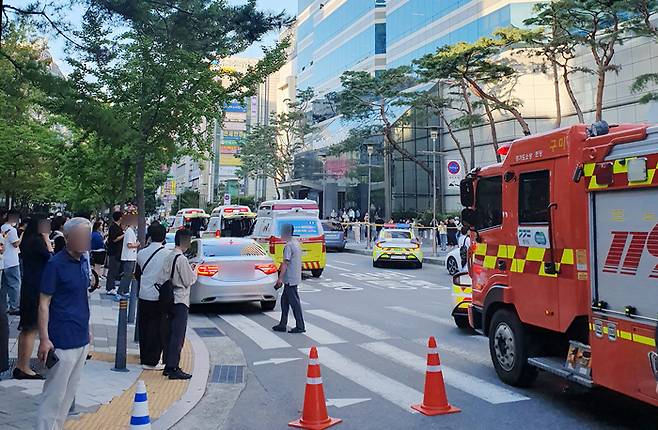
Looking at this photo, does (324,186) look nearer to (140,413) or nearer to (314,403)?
(314,403)

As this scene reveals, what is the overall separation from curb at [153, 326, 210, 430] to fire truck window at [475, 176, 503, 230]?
400 centimetres

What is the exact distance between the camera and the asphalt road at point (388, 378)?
5.80 m

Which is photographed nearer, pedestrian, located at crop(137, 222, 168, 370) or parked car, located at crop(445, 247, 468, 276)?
pedestrian, located at crop(137, 222, 168, 370)

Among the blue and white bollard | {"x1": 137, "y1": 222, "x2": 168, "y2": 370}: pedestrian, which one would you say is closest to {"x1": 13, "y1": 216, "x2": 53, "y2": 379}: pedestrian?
{"x1": 137, "y1": 222, "x2": 168, "y2": 370}: pedestrian

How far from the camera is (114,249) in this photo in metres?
14.3

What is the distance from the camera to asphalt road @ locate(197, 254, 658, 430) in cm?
580

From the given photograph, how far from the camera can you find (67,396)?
15.1ft

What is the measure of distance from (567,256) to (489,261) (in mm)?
1607

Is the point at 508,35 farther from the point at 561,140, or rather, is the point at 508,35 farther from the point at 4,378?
the point at 4,378

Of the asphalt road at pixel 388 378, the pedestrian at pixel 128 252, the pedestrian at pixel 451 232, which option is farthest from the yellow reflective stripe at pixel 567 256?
the pedestrian at pixel 451 232

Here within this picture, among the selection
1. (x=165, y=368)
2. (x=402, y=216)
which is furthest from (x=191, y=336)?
(x=402, y=216)

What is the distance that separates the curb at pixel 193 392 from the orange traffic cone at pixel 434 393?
7.90 feet

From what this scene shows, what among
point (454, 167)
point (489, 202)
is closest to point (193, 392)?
point (489, 202)

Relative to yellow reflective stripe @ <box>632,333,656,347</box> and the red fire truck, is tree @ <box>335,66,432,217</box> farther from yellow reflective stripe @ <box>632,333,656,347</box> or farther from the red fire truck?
yellow reflective stripe @ <box>632,333,656,347</box>
